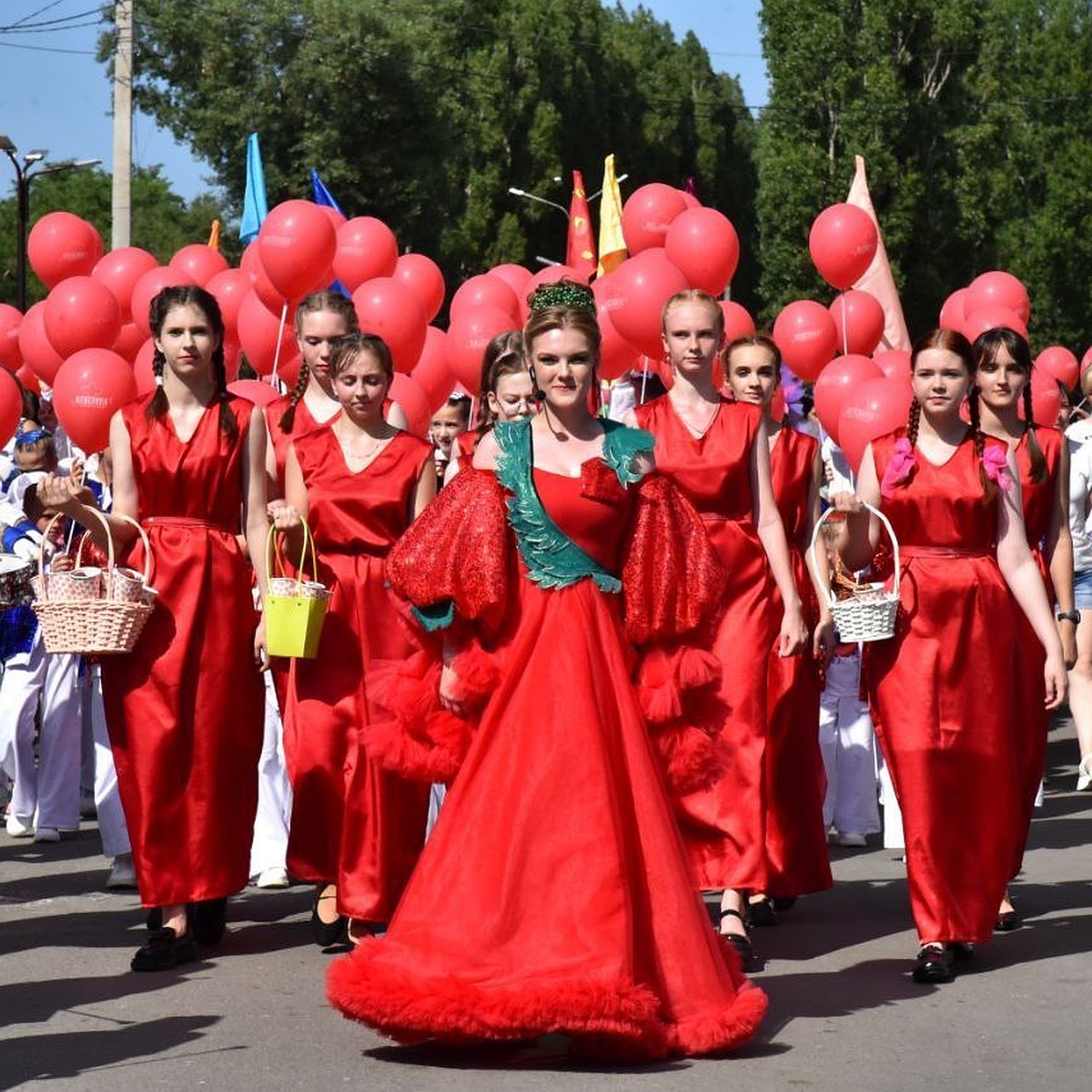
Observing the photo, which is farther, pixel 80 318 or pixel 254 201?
pixel 254 201

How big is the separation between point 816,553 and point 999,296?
363 inches

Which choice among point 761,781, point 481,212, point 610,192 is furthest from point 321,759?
point 481,212

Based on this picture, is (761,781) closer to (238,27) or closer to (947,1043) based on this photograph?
(947,1043)

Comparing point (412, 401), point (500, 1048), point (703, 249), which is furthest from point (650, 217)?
point (500, 1048)

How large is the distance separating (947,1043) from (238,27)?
4693 centimetres

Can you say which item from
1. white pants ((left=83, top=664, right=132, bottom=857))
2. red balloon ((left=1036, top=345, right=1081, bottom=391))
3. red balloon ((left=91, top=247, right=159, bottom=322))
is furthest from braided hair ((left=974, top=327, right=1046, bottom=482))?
red balloon ((left=1036, top=345, right=1081, bottom=391))

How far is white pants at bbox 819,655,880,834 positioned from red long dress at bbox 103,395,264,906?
3858 mm

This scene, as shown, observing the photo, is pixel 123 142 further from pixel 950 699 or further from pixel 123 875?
pixel 950 699

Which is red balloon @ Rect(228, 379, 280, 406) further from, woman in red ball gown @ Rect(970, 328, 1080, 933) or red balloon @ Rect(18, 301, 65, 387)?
woman in red ball gown @ Rect(970, 328, 1080, 933)

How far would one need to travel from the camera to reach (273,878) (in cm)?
955

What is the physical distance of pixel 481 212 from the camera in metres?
59.1

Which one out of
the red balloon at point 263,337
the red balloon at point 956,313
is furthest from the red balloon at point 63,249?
the red balloon at point 956,313

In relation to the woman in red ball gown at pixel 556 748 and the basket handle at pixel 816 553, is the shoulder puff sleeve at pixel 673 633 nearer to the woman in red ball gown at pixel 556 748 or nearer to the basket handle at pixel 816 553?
the woman in red ball gown at pixel 556 748

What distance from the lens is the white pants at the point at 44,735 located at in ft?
36.6
